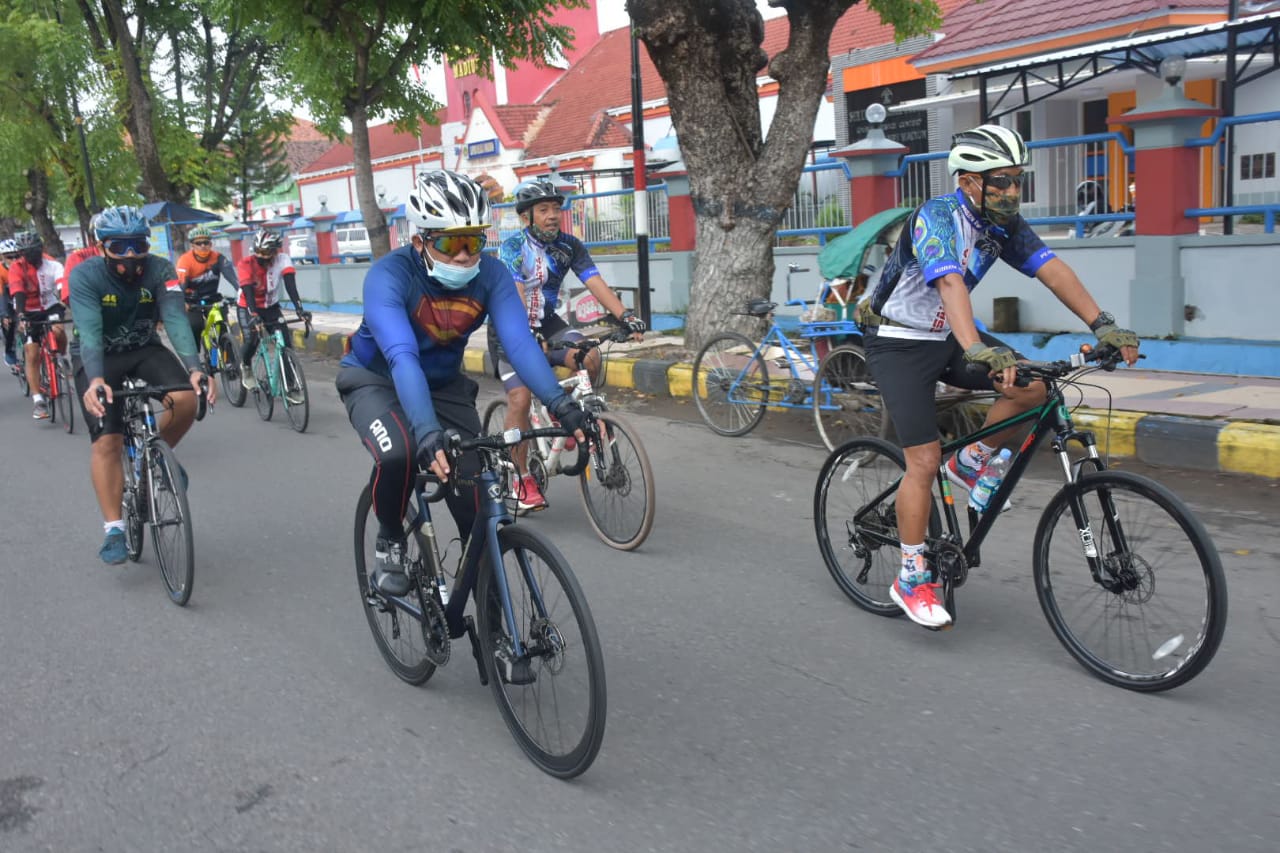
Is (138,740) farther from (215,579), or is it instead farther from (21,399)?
(21,399)

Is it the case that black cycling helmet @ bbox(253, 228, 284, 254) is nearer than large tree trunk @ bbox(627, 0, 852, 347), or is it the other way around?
large tree trunk @ bbox(627, 0, 852, 347)

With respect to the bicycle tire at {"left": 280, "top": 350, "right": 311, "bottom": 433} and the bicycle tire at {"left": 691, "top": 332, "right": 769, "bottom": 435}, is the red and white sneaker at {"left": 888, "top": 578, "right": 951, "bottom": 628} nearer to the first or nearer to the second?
the bicycle tire at {"left": 691, "top": 332, "right": 769, "bottom": 435}

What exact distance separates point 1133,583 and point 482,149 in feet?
136

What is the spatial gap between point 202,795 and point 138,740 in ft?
1.91

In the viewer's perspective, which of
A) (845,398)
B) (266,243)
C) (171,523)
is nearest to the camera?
(171,523)

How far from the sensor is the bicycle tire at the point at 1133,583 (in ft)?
12.1

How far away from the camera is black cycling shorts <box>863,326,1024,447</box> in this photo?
4461 millimetres

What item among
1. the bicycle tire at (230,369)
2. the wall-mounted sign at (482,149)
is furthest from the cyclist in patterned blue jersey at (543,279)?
the wall-mounted sign at (482,149)

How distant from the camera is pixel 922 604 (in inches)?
176

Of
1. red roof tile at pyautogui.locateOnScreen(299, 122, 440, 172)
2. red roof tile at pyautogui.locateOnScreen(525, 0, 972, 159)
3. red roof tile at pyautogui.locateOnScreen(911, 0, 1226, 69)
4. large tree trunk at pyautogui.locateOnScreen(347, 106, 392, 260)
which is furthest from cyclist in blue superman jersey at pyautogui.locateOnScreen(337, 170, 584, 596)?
red roof tile at pyautogui.locateOnScreen(299, 122, 440, 172)

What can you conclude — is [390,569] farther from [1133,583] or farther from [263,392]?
[263,392]

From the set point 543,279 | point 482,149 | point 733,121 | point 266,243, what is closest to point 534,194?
point 543,279

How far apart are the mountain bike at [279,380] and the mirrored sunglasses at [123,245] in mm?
4175

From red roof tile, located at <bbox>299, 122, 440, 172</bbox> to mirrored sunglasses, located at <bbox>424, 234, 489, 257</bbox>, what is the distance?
44912mm
